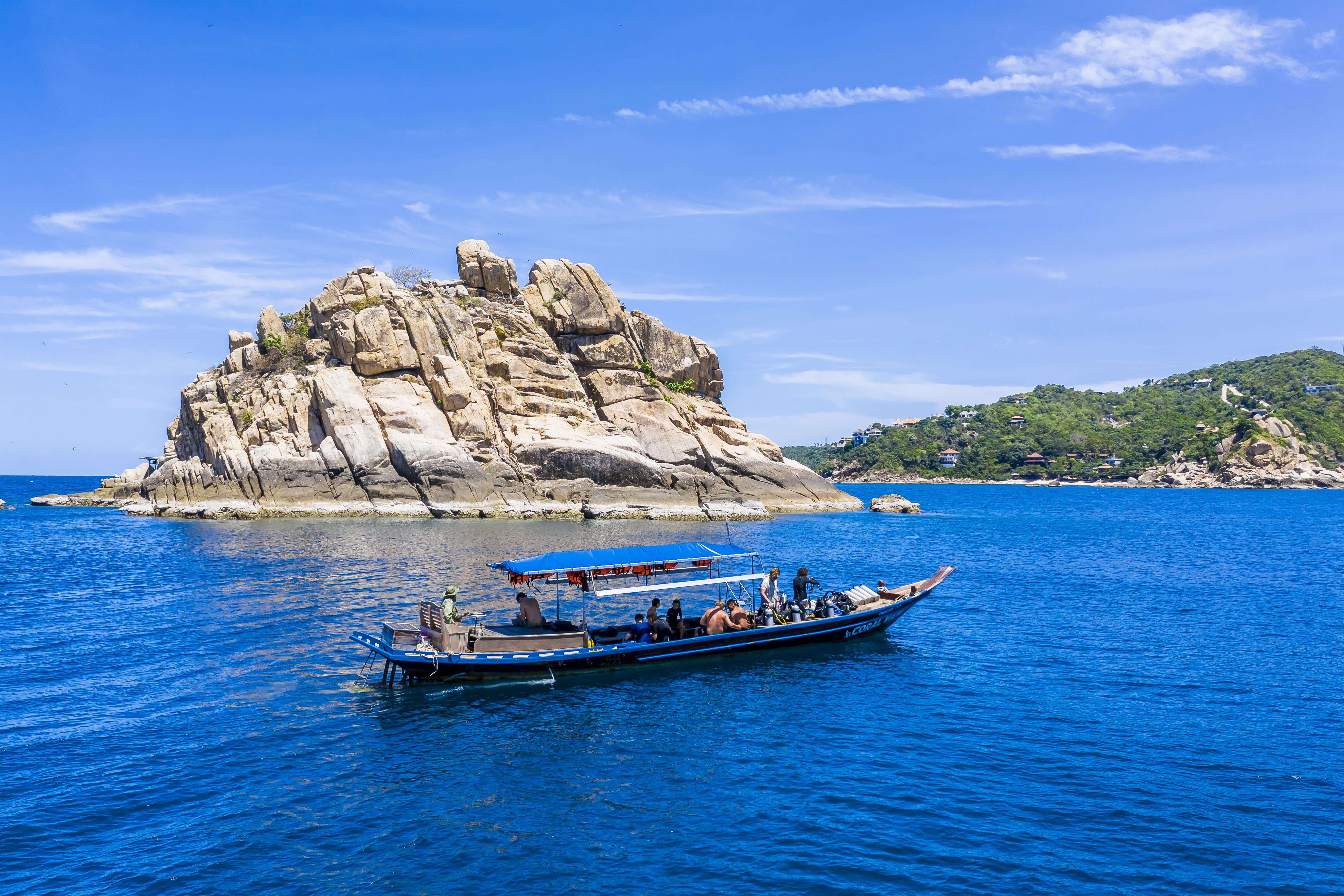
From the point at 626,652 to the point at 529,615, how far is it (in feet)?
11.1

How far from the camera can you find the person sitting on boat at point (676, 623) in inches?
936

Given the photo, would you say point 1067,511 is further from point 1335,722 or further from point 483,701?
point 483,701

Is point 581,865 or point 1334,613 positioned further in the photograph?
point 1334,613

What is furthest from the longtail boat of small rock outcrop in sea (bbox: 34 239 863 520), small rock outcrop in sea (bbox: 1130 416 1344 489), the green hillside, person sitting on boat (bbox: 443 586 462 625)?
the green hillside

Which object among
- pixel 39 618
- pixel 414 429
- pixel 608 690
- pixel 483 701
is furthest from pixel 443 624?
pixel 414 429

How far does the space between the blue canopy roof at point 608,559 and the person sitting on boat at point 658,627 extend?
1.42 meters

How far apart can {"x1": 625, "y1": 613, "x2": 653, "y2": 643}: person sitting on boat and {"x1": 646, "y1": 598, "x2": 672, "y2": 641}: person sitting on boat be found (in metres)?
0.11

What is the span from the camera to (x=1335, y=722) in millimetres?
18203

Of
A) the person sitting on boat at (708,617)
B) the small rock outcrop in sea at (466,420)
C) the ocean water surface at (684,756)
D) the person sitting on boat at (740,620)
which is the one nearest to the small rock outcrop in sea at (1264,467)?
the small rock outcrop in sea at (466,420)

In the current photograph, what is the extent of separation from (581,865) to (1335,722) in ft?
60.4

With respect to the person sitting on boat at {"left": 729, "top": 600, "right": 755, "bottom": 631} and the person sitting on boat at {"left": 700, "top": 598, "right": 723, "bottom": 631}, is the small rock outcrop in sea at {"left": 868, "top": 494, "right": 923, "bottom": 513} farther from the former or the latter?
the person sitting on boat at {"left": 700, "top": 598, "right": 723, "bottom": 631}

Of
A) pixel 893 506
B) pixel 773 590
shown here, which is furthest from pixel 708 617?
pixel 893 506

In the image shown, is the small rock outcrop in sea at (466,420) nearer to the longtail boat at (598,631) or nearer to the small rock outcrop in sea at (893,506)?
the small rock outcrop in sea at (893,506)

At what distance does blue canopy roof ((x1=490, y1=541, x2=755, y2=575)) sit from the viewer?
22953 mm
